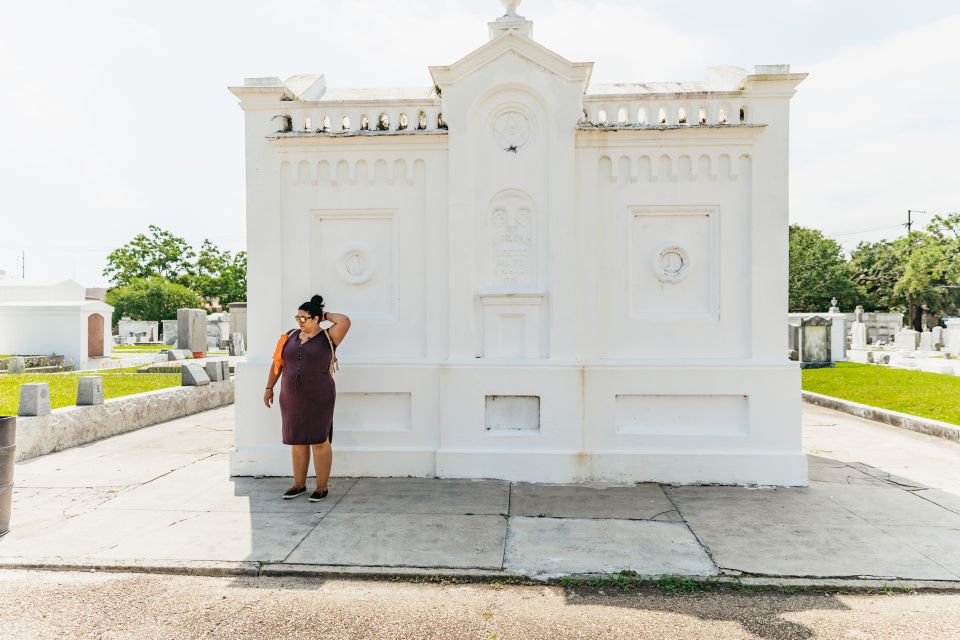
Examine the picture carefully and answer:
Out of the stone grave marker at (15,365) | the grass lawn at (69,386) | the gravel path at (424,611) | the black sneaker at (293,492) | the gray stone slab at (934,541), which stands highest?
the stone grave marker at (15,365)

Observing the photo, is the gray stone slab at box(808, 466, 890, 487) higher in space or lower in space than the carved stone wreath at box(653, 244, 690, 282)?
lower

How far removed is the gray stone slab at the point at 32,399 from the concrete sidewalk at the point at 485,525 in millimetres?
698

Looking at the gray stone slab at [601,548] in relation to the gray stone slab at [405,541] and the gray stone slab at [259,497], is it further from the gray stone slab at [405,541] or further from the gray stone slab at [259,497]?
the gray stone slab at [259,497]

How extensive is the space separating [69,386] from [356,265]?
8.99 meters

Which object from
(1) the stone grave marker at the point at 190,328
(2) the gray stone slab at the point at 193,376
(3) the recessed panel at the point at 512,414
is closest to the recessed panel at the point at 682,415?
(3) the recessed panel at the point at 512,414

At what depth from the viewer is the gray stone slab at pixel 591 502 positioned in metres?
5.52

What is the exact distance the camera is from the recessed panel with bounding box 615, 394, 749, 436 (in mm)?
6668

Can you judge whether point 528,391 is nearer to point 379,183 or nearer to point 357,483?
point 357,483

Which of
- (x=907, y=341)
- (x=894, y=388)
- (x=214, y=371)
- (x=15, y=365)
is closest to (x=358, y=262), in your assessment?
(x=214, y=371)

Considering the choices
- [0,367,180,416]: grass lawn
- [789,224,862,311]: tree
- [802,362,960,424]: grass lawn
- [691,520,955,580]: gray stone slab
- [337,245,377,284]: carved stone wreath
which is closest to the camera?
[691,520,955,580]: gray stone slab

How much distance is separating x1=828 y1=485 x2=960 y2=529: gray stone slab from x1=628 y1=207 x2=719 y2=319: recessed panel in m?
2.29

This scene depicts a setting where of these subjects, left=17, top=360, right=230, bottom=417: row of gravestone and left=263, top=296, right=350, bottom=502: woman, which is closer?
left=263, top=296, right=350, bottom=502: woman

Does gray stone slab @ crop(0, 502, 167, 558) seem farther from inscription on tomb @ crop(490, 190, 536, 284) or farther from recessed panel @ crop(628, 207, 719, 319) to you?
recessed panel @ crop(628, 207, 719, 319)

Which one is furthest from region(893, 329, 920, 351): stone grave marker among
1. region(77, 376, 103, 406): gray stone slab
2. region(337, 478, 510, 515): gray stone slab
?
region(77, 376, 103, 406): gray stone slab
